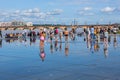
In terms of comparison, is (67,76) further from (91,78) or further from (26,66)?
(26,66)

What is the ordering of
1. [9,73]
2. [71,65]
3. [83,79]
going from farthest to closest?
[71,65]
[9,73]
[83,79]

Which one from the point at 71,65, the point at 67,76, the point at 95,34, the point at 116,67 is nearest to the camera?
the point at 67,76

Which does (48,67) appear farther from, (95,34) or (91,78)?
(95,34)

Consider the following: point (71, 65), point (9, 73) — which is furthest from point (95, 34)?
point (9, 73)

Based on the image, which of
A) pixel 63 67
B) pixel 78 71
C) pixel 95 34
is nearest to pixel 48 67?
pixel 63 67

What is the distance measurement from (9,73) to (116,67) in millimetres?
5384

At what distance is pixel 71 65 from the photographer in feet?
57.4

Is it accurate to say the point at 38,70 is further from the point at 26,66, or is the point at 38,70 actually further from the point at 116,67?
the point at 116,67

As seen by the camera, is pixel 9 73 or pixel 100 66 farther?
pixel 100 66

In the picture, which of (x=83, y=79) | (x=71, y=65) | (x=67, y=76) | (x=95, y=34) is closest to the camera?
(x=83, y=79)

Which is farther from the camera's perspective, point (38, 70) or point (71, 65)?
point (71, 65)

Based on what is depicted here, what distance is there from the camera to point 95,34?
43.6 m

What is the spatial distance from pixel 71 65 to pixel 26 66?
247 cm

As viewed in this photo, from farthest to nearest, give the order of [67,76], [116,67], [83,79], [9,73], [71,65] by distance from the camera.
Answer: [71,65] < [116,67] < [9,73] < [67,76] < [83,79]
